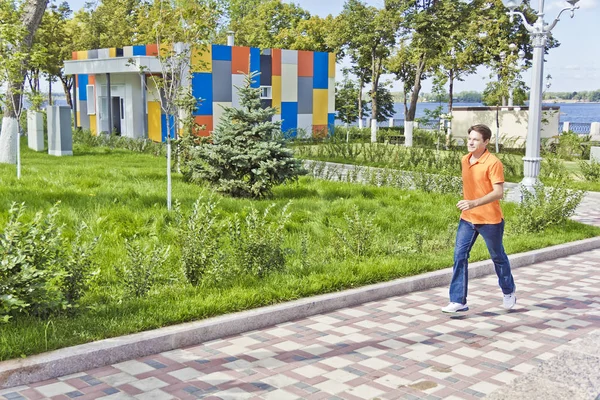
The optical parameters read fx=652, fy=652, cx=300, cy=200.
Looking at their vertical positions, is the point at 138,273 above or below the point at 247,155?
below

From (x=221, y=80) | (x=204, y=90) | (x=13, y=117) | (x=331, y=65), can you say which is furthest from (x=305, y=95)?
(x=13, y=117)

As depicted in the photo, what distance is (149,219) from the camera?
9391mm

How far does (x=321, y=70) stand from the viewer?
34.4 m

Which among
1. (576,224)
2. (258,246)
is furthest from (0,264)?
(576,224)

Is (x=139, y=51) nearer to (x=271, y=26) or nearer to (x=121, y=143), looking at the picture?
(x=121, y=143)

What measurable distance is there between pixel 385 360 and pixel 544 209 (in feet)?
20.3

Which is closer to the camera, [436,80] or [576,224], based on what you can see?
[576,224]

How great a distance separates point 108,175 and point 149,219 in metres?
4.87

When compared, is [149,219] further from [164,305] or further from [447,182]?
[447,182]

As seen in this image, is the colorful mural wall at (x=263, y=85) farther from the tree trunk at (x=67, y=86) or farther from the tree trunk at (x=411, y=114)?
the tree trunk at (x=67, y=86)

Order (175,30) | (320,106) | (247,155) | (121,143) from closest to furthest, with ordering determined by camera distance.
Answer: (247,155)
(175,30)
(121,143)
(320,106)

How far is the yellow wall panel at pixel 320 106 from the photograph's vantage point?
113 ft

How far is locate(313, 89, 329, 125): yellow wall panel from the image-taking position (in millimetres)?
34344

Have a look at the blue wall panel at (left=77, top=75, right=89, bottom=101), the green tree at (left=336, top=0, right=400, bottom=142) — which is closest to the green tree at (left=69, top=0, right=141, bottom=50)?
the blue wall panel at (left=77, top=75, right=89, bottom=101)
